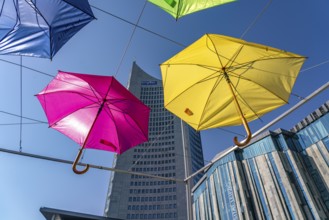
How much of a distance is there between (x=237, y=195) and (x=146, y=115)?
28.4 m

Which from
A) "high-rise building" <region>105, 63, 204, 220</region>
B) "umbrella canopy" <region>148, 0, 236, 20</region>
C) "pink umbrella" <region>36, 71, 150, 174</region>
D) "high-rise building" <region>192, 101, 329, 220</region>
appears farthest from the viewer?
"high-rise building" <region>105, 63, 204, 220</region>

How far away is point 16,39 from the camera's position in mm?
5117

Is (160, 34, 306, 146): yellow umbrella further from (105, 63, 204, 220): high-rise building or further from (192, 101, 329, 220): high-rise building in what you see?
(105, 63, 204, 220): high-rise building

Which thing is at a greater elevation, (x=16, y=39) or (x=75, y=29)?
(x=75, y=29)

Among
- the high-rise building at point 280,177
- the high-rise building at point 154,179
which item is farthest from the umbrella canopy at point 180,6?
the high-rise building at point 154,179

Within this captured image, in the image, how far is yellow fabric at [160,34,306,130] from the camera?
16.3 ft

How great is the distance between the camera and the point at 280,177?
2753cm

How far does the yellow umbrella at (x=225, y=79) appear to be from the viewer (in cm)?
498

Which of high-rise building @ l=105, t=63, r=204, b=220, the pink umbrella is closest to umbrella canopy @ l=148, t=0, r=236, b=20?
the pink umbrella

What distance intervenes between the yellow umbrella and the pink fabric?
1361mm

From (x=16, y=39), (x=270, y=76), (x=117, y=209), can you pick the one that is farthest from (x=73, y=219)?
(x=117, y=209)

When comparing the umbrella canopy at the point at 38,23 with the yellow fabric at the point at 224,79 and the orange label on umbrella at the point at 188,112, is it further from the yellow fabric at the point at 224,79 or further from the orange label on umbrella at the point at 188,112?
the orange label on umbrella at the point at 188,112

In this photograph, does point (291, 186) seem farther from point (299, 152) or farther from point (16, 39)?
point (16, 39)

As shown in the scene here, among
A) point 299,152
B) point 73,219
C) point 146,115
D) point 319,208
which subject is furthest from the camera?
point 299,152
